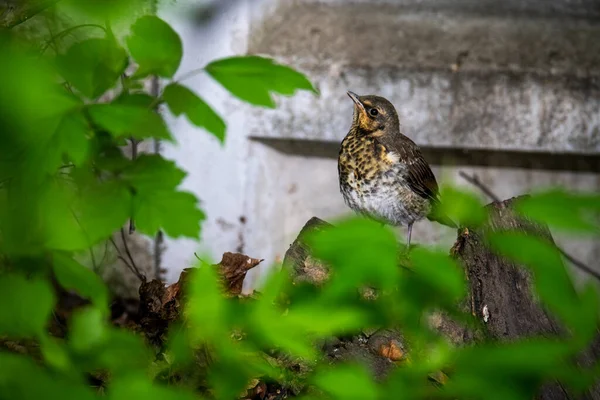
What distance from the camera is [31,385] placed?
609 millimetres

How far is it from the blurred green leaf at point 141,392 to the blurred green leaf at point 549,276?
0.28 meters

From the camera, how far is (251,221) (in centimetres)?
387

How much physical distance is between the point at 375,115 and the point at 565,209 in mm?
2498

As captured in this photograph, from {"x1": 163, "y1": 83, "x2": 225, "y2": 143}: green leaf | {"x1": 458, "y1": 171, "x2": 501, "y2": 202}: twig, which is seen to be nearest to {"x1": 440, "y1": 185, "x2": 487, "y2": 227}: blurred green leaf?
{"x1": 163, "y1": 83, "x2": 225, "y2": 143}: green leaf

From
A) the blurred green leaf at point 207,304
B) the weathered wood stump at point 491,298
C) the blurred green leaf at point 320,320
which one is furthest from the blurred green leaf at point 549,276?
the weathered wood stump at point 491,298

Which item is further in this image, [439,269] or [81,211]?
[81,211]

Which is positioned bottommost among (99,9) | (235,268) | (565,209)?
(235,268)

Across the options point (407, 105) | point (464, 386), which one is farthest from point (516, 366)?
point (407, 105)

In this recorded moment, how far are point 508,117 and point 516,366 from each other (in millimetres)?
3199

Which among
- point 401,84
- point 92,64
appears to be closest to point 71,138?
point 92,64

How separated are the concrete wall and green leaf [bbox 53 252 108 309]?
91.0 inches

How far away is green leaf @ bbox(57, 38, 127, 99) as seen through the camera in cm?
114

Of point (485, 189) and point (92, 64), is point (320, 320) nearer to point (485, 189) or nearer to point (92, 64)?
point (92, 64)

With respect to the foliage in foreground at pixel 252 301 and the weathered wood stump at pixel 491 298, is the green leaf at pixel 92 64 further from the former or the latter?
the weathered wood stump at pixel 491 298
